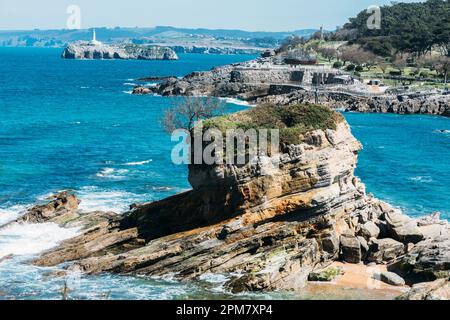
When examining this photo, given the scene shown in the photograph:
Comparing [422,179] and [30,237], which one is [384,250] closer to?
[30,237]

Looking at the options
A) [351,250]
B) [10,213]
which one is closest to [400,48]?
[10,213]

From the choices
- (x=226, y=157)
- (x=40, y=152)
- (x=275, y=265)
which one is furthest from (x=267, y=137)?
(x=40, y=152)

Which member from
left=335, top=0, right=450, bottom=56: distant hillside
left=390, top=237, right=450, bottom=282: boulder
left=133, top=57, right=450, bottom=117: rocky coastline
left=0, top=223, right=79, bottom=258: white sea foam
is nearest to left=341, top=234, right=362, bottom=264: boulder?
left=390, top=237, right=450, bottom=282: boulder

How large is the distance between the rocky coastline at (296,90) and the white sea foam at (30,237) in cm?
4835

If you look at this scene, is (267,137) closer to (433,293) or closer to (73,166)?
(433,293)

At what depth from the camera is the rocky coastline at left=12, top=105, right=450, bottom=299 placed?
2720cm

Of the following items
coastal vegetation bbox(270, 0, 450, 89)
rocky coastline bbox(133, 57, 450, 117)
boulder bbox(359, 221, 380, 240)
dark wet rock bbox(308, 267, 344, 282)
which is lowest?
dark wet rock bbox(308, 267, 344, 282)

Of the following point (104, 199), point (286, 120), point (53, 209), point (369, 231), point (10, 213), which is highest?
point (286, 120)

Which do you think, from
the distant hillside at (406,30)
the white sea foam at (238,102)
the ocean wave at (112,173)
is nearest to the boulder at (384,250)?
the ocean wave at (112,173)

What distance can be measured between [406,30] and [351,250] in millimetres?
104564

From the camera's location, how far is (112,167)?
51625 millimetres

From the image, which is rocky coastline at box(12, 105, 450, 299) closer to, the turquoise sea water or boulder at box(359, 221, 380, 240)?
boulder at box(359, 221, 380, 240)

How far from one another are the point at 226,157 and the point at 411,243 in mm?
9342

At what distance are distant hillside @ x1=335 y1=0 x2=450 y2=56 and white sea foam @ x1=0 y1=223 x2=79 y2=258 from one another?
3715 inches
